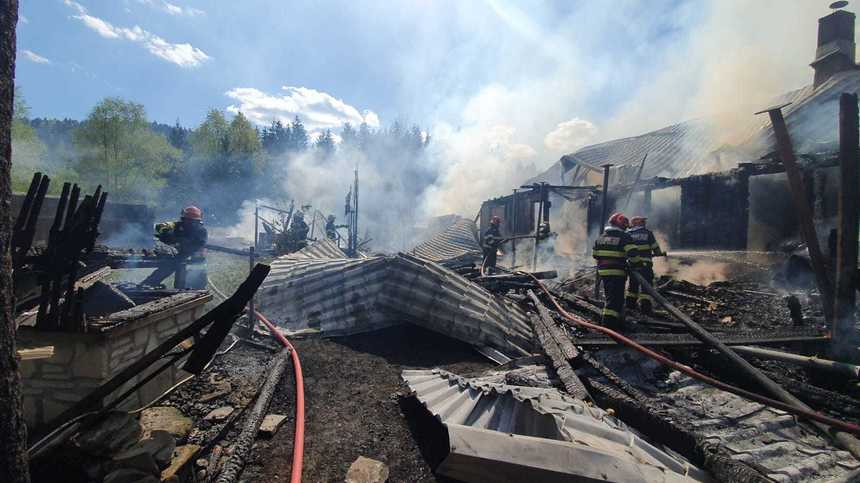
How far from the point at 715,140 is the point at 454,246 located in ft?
36.2

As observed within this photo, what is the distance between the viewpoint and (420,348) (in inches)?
222

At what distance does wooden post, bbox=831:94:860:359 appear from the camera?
11.8 ft

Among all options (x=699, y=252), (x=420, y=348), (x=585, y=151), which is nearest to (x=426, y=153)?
(x=585, y=151)

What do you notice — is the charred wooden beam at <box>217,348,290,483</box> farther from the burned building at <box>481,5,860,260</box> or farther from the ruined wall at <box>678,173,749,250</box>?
the ruined wall at <box>678,173,749,250</box>

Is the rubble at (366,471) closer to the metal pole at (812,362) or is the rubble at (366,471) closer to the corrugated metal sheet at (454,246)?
the metal pole at (812,362)

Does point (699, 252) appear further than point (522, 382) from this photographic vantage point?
Yes

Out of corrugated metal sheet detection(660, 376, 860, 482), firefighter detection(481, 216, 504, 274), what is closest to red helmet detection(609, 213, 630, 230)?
corrugated metal sheet detection(660, 376, 860, 482)

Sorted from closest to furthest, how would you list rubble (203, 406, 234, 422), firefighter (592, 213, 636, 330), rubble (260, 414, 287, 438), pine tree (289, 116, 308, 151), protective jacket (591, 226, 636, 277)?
1. rubble (260, 414, 287, 438)
2. rubble (203, 406, 234, 422)
3. firefighter (592, 213, 636, 330)
4. protective jacket (591, 226, 636, 277)
5. pine tree (289, 116, 308, 151)

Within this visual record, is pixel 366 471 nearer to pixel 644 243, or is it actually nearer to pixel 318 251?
pixel 318 251

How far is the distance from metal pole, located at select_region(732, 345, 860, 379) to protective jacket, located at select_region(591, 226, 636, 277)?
228 centimetres

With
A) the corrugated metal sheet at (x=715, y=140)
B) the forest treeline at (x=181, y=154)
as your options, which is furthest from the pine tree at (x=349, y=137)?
the corrugated metal sheet at (x=715, y=140)

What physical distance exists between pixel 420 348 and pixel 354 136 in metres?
68.6

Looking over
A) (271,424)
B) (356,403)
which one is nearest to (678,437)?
(356,403)

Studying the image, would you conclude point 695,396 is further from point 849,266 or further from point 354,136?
point 354,136
